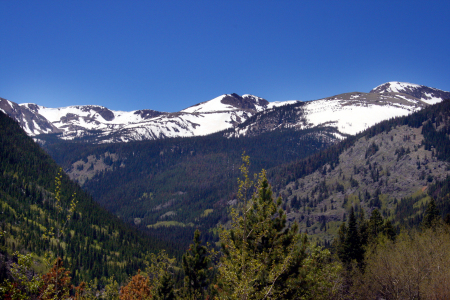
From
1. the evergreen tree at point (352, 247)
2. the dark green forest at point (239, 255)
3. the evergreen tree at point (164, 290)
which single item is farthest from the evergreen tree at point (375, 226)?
the evergreen tree at point (164, 290)

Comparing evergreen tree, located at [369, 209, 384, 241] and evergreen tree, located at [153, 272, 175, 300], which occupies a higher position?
evergreen tree, located at [369, 209, 384, 241]

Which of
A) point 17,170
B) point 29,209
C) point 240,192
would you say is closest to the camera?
point 240,192

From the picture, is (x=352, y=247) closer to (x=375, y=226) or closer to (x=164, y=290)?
(x=375, y=226)

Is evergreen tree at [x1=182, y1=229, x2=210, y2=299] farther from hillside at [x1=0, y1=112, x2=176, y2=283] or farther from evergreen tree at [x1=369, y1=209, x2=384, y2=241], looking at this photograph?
hillside at [x1=0, y1=112, x2=176, y2=283]

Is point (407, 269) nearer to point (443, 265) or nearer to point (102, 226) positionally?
point (443, 265)

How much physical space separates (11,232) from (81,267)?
3670 cm

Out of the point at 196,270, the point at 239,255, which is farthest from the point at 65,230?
the point at 239,255

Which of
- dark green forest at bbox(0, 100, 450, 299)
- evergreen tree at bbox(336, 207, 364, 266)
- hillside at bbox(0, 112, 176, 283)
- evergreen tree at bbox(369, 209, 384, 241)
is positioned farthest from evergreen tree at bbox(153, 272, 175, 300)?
hillside at bbox(0, 112, 176, 283)

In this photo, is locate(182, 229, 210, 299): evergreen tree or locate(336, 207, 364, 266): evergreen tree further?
locate(336, 207, 364, 266): evergreen tree

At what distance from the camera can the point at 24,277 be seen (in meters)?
16.9

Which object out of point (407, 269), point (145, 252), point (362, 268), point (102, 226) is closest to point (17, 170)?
point (102, 226)

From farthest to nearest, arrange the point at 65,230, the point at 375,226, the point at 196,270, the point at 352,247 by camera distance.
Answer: the point at 65,230 < the point at 375,226 < the point at 352,247 < the point at 196,270

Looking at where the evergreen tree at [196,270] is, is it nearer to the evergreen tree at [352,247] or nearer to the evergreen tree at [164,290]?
the evergreen tree at [164,290]

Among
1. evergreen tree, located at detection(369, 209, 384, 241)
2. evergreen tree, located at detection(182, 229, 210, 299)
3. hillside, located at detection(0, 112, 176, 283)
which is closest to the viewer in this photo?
evergreen tree, located at detection(182, 229, 210, 299)
